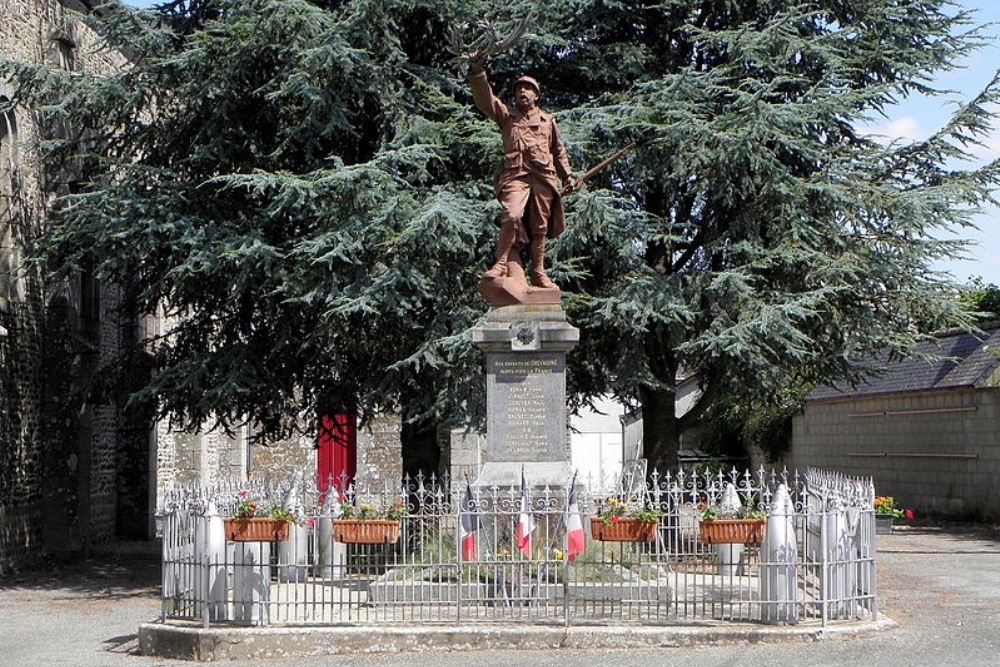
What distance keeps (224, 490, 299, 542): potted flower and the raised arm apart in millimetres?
4186

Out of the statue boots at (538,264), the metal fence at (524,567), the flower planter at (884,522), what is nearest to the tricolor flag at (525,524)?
the metal fence at (524,567)

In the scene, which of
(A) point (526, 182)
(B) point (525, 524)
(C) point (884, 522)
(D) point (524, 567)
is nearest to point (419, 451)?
(A) point (526, 182)

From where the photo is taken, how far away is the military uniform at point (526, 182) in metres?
12.2

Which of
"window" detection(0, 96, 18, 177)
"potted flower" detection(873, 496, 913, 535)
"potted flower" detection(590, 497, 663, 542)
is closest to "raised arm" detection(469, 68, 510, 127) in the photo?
"potted flower" detection(590, 497, 663, 542)

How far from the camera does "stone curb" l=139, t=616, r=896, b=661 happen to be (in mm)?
10203

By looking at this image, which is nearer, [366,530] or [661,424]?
[366,530]

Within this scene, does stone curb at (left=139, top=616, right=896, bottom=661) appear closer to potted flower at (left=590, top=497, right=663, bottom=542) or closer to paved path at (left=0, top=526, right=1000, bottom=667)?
paved path at (left=0, top=526, right=1000, bottom=667)

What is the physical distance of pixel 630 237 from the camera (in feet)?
53.5

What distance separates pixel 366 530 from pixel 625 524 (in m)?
2.18

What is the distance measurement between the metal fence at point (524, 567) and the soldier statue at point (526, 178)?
2304 mm

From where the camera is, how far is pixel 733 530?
1054cm

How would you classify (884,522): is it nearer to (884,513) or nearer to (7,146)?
(884,513)

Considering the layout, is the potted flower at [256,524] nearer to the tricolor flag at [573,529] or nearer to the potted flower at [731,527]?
the tricolor flag at [573,529]

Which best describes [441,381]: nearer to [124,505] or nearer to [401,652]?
[401,652]
